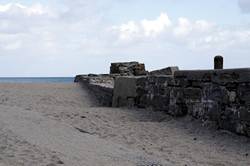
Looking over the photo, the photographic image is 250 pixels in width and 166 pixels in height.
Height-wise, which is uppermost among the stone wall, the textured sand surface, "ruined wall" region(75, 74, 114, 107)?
the stone wall

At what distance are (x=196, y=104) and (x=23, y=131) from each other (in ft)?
12.3

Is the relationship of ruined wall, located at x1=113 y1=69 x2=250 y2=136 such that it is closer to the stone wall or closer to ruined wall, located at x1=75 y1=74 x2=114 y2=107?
ruined wall, located at x1=75 y1=74 x2=114 y2=107

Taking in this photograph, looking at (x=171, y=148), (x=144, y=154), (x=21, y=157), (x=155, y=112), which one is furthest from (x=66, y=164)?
(x=155, y=112)

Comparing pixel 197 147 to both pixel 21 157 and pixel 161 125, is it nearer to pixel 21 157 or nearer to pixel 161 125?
pixel 161 125

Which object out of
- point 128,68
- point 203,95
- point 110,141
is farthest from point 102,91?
point 110,141

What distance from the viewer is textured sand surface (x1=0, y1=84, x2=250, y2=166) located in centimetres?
558

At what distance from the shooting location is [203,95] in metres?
8.84

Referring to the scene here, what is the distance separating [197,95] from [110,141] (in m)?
2.75

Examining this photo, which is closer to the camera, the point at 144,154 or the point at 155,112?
the point at 144,154

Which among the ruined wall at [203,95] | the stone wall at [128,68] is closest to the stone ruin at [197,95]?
the ruined wall at [203,95]

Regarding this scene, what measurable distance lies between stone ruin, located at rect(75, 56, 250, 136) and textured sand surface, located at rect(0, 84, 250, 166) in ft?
0.82

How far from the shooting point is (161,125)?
29.5 feet

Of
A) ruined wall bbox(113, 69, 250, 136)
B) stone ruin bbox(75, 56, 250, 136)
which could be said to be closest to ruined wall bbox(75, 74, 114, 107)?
stone ruin bbox(75, 56, 250, 136)

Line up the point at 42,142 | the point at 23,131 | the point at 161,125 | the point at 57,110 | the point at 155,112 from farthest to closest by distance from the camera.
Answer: the point at 155,112
the point at 57,110
the point at 161,125
the point at 23,131
the point at 42,142
